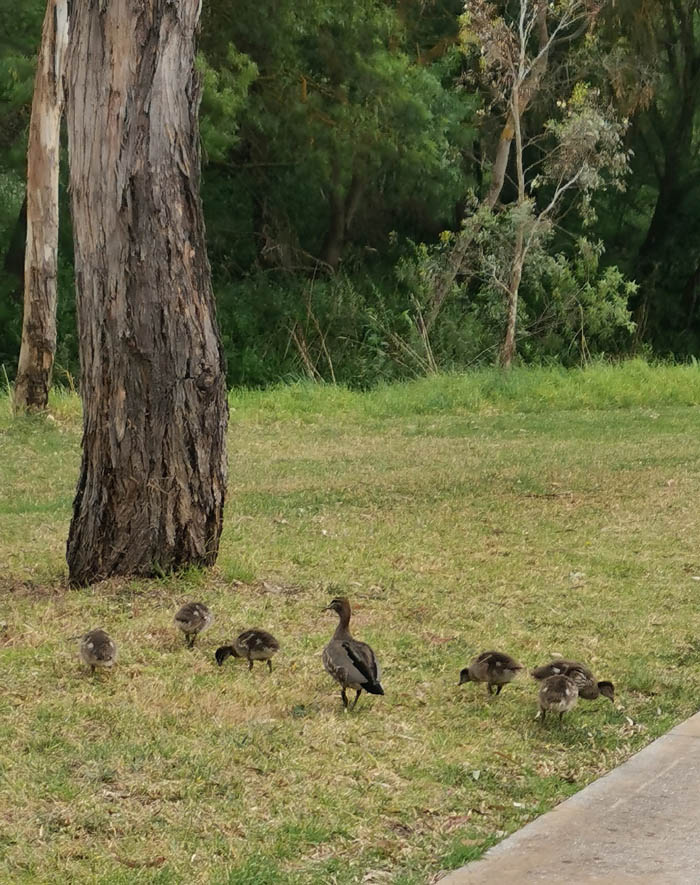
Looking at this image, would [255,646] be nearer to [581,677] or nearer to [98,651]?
[98,651]

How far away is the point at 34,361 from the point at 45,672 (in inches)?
470

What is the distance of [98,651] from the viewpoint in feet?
22.8

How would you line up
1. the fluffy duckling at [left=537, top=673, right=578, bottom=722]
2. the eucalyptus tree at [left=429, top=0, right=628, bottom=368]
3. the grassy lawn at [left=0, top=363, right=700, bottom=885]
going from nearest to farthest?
the grassy lawn at [left=0, top=363, right=700, bottom=885]
the fluffy duckling at [left=537, top=673, right=578, bottom=722]
the eucalyptus tree at [left=429, top=0, right=628, bottom=368]

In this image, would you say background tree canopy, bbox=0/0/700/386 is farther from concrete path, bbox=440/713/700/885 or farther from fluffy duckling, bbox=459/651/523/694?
concrete path, bbox=440/713/700/885

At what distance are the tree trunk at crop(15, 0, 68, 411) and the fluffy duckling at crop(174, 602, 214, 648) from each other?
449 inches

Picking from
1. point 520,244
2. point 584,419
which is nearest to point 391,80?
point 520,244

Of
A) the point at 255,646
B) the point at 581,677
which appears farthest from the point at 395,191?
the point at 581,677

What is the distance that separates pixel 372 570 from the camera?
32.0ft

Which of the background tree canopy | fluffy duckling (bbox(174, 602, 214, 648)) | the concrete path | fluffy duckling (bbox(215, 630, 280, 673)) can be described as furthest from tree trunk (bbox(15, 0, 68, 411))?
the concrete path

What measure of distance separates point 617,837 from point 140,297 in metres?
4.80

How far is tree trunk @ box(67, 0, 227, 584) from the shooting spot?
880cm

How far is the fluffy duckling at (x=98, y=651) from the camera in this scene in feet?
22.8

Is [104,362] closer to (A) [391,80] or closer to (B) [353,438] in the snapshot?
(B) [353,438]

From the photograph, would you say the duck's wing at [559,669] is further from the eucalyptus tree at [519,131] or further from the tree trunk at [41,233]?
the eucalyptus tree at [519,131]
